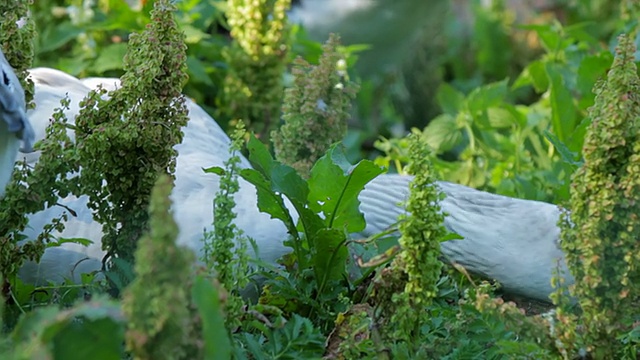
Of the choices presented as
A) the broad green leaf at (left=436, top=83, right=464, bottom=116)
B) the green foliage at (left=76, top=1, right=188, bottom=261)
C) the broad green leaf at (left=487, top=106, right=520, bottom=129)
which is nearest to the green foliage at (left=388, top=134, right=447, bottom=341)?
the green foliage at (left=76, top=1, right=188, bottom=261)

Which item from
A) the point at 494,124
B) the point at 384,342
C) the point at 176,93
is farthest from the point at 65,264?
the point at 494,124

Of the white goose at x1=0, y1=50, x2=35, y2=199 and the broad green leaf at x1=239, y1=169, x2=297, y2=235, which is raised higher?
the white goose at x1=0, y1=50, x2=35, y2=199

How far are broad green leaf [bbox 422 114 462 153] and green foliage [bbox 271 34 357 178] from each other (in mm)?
954

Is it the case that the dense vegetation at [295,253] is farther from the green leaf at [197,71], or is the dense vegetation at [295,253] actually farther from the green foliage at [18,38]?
the green leaf at [197,71]

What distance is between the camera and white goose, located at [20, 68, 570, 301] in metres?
1.97

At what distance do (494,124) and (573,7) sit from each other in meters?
3.12

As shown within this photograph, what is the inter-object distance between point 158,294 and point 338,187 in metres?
A: 0.78

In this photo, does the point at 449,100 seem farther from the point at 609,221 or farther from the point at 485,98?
the point at 609,221

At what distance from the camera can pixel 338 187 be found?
188 cm

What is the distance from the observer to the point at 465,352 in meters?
1.68

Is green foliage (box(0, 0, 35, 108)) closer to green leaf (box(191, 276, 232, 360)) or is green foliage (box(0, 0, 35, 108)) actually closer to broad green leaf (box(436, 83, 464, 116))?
green leaf (box(191, 276, 232, 360))

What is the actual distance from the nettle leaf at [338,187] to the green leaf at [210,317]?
2.06 ft

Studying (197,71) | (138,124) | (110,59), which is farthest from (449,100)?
(138,124)

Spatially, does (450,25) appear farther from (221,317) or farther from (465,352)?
(221,317)
